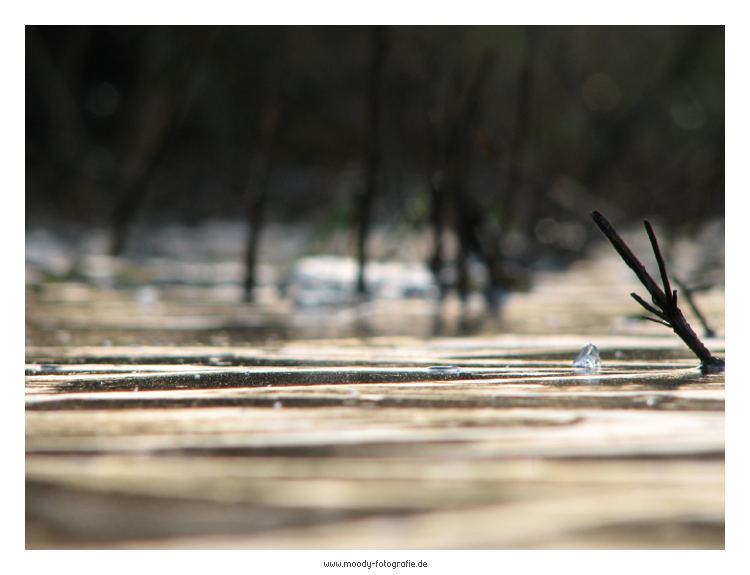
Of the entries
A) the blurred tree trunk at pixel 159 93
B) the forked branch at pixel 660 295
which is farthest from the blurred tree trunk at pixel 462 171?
the blurred tree trunk at pixel 159 93

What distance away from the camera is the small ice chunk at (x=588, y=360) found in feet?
6.46

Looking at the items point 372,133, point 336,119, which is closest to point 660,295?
point 372,133

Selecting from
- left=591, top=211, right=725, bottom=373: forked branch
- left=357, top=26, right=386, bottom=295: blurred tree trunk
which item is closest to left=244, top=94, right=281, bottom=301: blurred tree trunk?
left=357, top=26, right=386, bottom=295: blurred tree trunk

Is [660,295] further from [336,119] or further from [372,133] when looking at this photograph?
[336,119]

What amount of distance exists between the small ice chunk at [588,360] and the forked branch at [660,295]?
188 millimetres

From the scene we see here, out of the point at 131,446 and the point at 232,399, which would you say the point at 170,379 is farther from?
the point at 131,446

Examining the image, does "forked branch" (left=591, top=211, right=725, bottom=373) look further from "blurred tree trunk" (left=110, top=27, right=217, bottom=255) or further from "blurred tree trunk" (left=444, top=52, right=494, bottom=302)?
"blurred tree trunk" (left=110, top=27, right=217, bottom=255)

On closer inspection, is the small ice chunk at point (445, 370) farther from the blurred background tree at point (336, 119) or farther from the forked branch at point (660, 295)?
the blurred background tree at point (336, 119)

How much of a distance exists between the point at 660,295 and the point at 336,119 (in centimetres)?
712

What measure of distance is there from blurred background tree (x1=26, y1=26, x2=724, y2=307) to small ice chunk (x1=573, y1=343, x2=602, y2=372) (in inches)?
150

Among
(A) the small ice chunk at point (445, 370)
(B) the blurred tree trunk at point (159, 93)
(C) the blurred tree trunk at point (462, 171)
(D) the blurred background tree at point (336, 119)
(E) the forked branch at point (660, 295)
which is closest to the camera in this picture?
(E) the forked branch at point (660, 295)

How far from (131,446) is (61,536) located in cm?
30
